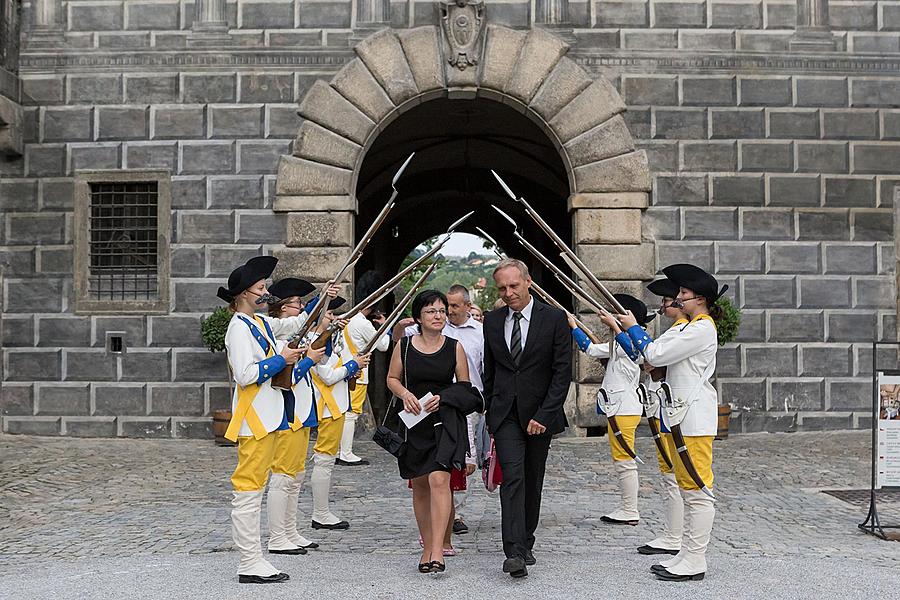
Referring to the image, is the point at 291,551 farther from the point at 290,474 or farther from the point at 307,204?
the point at 307,204

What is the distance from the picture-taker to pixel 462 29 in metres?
12.0

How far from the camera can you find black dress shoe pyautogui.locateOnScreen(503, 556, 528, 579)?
5.71 metres

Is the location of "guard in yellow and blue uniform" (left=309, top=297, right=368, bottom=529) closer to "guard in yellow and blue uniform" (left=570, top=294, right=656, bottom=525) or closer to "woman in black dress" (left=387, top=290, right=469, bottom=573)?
"woman in black dress" (left=387, top=290, right=469, bottom=573)

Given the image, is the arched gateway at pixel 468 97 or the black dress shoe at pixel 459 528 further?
the arched gateway at pixel 468 97

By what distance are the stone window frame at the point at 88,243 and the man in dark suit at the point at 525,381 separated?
22.3 feet

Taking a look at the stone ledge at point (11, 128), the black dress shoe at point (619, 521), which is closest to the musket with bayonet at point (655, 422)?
the black dress shoe at point (619, 521)

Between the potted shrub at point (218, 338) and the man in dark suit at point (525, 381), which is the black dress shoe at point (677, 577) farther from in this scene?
the potted shrub at point (218, 338)

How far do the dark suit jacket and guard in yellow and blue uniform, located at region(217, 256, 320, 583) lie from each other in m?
1.21

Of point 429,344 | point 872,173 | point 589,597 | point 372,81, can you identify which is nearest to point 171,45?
point 372,81

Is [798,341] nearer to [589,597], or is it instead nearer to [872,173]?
[872,173]

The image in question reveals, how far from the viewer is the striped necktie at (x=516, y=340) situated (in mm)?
6246

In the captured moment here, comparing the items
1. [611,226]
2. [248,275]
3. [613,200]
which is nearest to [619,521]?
[248,275]

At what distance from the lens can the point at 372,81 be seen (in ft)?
39.8

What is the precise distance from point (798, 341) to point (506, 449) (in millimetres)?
7047
